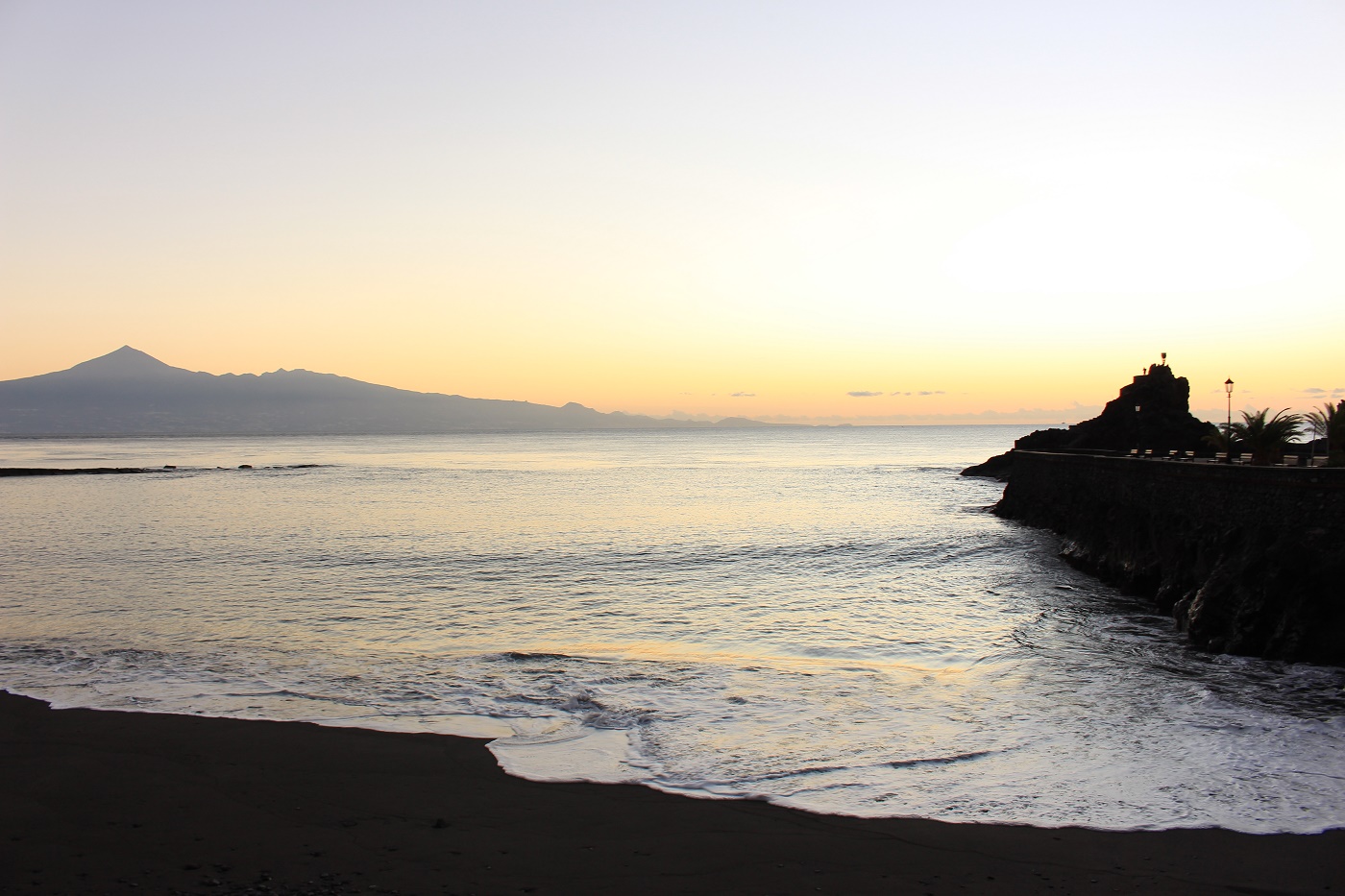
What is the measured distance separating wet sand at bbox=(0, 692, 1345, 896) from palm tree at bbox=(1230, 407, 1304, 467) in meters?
18.5

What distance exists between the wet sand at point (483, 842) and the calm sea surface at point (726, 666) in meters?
0.60

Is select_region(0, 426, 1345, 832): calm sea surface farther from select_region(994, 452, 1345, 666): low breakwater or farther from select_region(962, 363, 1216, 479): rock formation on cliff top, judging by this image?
select_region(962, 363, 1216, 479): rock formation on cliff top

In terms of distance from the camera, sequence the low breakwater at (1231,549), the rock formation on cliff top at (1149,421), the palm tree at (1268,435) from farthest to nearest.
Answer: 1. the rock formation on cliff top at (1149,421)
2. the palm tree at (1268,435)
3. the low breakwater at (1231,549)

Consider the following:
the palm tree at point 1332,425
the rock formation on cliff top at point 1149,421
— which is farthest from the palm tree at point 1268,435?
the rock formation on cliff top at point 1149,421

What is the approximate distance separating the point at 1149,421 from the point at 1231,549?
3699 cm

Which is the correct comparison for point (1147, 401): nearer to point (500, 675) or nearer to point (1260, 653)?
point (1260, 653)

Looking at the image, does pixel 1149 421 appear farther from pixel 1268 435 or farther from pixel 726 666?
pixel 726 666

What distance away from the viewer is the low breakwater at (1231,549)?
15016 mm

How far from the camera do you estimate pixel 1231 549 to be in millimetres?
18891

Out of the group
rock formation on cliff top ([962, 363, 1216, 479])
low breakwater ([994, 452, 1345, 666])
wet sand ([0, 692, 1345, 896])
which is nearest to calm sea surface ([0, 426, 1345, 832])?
wet sand ([0, 692, 1345, 896])

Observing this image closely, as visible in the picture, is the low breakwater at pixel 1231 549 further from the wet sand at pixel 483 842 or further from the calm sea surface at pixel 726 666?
the wet sand at pixel 483 842

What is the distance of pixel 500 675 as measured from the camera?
13.6 metres

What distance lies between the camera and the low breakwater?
15016mm

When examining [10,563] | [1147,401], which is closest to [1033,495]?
[1147,401]
